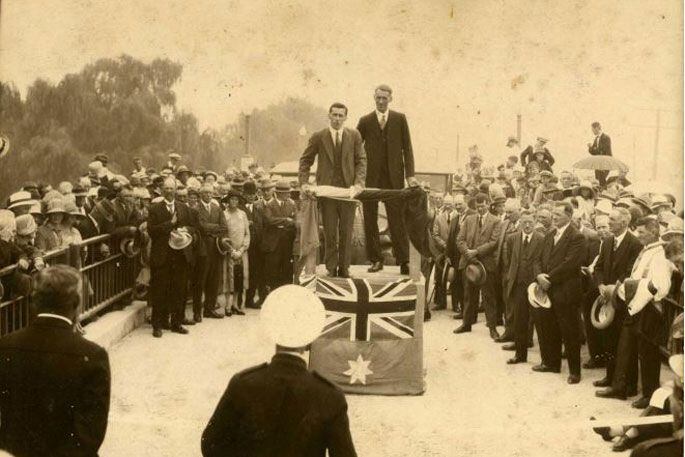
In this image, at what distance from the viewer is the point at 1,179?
6422 millimetres

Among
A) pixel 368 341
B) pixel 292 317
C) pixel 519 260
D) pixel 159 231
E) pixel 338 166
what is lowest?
pixel 368 341

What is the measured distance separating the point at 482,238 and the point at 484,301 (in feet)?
2.22

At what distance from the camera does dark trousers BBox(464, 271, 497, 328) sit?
8820 millimetres

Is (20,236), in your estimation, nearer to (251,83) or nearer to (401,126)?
(251,83)

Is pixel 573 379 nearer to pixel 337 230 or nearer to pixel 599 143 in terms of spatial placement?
pixel 599 143

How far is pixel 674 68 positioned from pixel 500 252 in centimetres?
367

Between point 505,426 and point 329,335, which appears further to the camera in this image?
point 329,335

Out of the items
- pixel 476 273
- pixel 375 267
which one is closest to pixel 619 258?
pixel 375 267

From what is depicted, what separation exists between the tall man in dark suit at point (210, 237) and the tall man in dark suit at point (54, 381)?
18.3 ft

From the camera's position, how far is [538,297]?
7516 millimetres

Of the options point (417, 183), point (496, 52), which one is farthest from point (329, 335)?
point (496, 52)

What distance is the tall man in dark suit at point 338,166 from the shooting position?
6.77 metres

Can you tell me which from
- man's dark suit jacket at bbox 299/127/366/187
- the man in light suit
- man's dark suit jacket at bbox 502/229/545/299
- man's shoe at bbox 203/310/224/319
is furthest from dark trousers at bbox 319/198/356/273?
man's shoe at bbox 203/310/224/319

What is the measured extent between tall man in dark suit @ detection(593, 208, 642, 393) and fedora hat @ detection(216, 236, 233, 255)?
399 cm
